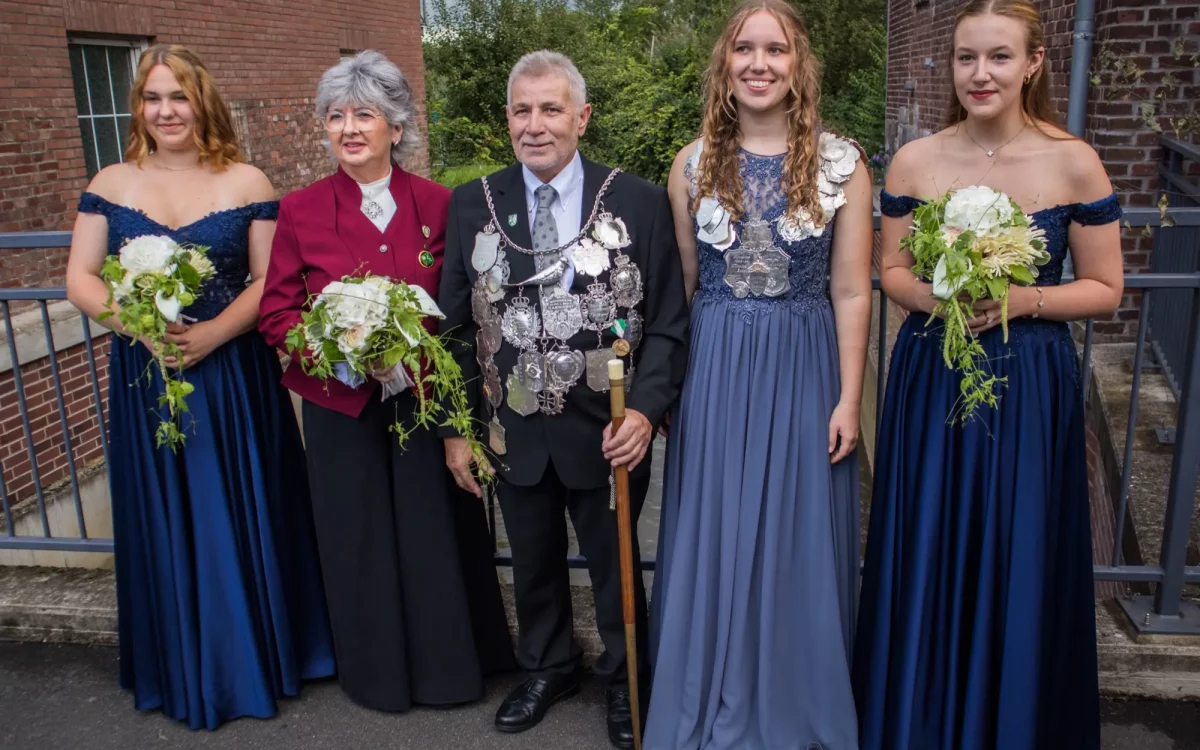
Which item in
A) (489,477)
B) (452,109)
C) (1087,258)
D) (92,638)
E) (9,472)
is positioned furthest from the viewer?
(452,109)

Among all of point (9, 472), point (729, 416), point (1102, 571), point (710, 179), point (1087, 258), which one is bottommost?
point (9, 472)

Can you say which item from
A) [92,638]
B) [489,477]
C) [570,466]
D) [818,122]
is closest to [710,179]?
[818,122]

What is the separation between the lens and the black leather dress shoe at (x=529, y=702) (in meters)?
3.31

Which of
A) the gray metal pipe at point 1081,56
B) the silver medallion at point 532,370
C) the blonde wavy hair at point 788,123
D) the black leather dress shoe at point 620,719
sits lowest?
the black leather dress shoe at point 620,719

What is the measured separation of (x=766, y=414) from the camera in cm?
288

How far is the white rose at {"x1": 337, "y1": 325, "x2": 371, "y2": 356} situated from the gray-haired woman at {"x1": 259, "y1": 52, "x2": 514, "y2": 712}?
0.21 meters

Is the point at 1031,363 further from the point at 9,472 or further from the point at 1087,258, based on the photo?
the point at 9,472

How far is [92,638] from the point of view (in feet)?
13.1

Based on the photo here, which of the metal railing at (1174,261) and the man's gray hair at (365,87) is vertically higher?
the man's gray hair at (365,87)

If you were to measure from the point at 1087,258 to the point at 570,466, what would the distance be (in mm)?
1499

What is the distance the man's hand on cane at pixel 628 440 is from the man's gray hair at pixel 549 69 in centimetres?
90

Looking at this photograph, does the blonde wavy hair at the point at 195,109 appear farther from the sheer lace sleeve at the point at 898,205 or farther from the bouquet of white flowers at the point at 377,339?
the sheer lace sleeve at the point at 898,205

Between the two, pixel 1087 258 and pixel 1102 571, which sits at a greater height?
pixel 1087 258

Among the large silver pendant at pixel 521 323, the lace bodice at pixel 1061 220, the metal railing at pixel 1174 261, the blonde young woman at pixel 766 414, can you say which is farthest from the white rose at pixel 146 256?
the metal railing at pixel 1174 261
